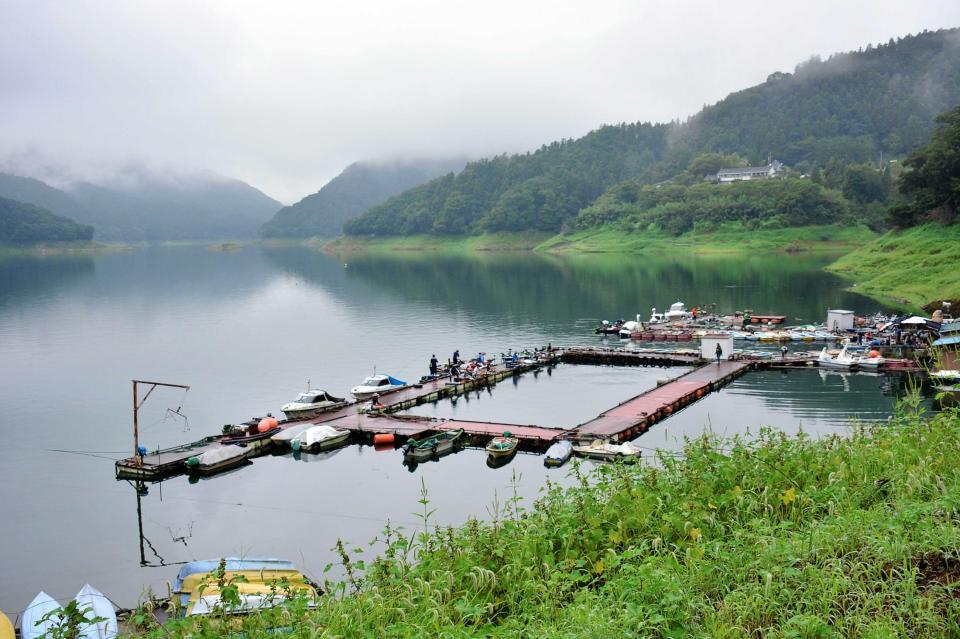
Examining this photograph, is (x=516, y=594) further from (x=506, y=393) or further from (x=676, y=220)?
(x=676, y=220)

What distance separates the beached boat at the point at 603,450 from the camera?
2605cm

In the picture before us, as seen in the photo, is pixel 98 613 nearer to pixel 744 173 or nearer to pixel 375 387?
pixel 375 387

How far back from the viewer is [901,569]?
23.0 ft

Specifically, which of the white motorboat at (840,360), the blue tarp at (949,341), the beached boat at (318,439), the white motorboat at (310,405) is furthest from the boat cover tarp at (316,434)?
the white motorboat at (840,360)

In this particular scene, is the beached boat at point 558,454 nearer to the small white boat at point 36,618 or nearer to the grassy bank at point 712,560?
the grassy bank at point 712,560

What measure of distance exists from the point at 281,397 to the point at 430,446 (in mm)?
15352

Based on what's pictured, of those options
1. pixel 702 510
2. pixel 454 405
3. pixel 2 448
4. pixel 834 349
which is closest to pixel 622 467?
pixel 702 510

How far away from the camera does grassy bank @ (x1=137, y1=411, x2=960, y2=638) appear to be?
262 inches

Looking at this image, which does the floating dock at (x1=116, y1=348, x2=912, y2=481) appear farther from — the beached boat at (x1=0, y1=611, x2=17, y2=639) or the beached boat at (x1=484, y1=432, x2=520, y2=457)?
the beached boat at (x1=0, y1=611, x2=17, y2=639)

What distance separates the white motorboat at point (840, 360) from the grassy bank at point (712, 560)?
32692 mm

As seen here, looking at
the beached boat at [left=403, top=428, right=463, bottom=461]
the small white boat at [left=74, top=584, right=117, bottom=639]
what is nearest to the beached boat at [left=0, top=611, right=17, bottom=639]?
the small white boat at [left=74, top=584, right=117, bottom=639]

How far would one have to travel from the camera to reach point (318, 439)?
98.7ft

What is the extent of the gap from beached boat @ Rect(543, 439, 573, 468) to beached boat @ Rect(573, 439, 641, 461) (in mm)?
380

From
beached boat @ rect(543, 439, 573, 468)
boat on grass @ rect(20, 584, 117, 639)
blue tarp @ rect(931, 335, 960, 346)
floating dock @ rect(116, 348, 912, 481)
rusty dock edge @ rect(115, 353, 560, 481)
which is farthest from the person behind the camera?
blue tarp @ rect(931, 335, 960, 346)
